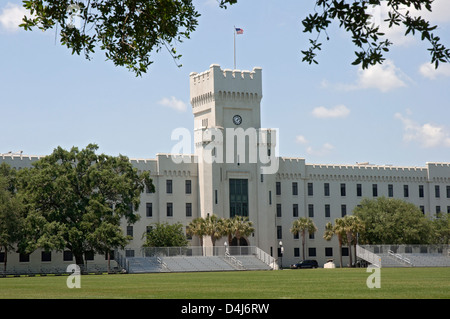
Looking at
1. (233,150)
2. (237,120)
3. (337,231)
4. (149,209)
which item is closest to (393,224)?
(337,231)

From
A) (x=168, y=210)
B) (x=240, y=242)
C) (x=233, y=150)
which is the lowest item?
(x=240, y=242)

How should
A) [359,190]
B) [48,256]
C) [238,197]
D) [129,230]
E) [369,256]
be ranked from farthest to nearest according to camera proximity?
[359,190], [238,197], [129,230], [369,256], [48,256]

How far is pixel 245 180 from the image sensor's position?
89.8 metres

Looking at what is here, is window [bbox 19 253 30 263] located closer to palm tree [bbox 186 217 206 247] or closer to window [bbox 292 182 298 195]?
palm tree [bbox 186 217 206 247]

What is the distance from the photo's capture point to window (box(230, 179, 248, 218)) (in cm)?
8825

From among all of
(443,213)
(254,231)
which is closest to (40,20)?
(254,231)

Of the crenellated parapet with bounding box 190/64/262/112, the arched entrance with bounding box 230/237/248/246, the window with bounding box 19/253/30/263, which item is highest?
the crenellated parapet with bounding box 190/64/262/112

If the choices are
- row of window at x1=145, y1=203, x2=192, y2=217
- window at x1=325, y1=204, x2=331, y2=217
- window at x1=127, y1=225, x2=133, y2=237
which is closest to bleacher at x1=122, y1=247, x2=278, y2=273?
row of window at x1=145, y1=203, x2=192, y2=217

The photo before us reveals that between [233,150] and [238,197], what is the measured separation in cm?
528

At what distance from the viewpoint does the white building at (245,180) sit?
87000mm

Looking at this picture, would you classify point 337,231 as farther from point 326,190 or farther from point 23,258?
point 23,258

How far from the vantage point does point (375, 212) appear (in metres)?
90.2

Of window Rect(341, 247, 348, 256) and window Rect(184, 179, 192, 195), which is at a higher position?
window Rect(184, 179, 192, 195)
